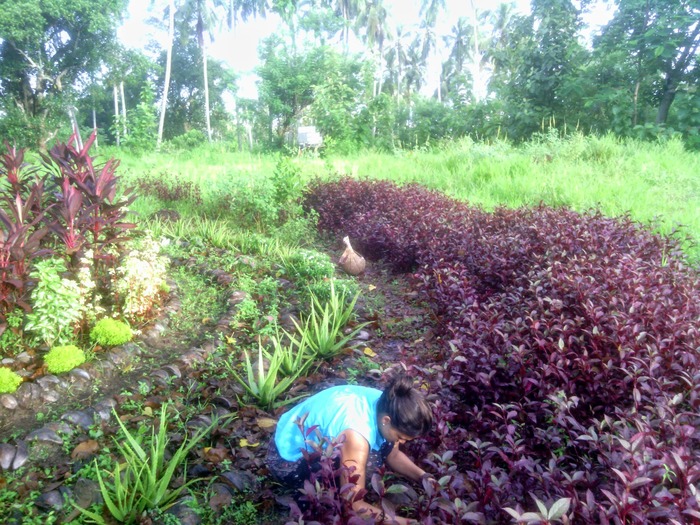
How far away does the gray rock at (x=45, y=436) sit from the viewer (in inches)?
108

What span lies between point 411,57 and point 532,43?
31.2m

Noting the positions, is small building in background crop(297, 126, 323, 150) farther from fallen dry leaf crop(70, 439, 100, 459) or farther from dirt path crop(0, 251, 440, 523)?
fallen dry leaf crop(70, 439, 100, 459)

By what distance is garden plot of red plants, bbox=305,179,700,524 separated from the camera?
159cm

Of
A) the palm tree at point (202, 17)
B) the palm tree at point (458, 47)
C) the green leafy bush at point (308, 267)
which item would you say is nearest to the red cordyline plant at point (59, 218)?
the green leafy bush at point (308, 267)

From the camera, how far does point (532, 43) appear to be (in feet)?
44.4

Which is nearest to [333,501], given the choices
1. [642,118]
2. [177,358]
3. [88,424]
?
[88,424]

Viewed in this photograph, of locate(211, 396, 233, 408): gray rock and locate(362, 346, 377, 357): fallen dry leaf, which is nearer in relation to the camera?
locate(211, 396, 233, 408): gray rock

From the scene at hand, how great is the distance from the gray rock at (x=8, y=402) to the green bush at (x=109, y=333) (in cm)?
73

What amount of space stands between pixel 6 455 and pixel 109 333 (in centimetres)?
119

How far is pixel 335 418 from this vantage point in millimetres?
2174

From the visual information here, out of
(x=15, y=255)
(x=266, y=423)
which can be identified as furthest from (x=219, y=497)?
(x=15, y=255)

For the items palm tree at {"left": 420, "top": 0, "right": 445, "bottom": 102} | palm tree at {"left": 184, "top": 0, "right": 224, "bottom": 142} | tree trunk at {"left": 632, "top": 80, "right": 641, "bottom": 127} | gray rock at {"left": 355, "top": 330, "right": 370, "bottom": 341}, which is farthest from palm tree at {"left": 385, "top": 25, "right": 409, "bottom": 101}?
gray rock at {"left": 355, "top": 330, "right": 370, "bottom": 341}

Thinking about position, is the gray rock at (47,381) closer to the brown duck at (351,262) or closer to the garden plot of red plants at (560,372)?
the garden plot of red plants at (560,372)

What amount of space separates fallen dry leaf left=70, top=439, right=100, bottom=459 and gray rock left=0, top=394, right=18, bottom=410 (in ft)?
1.99
